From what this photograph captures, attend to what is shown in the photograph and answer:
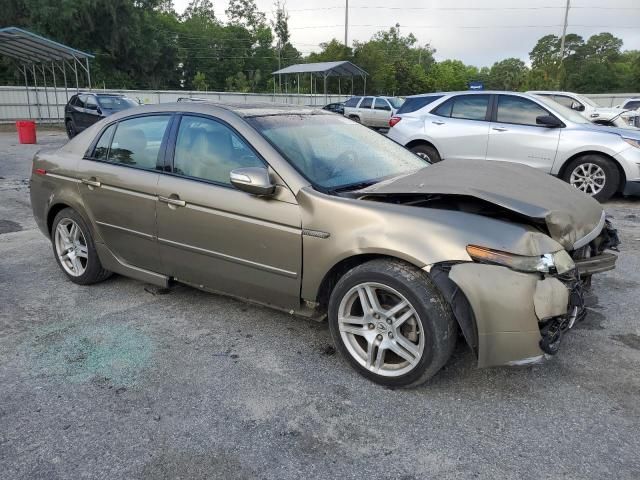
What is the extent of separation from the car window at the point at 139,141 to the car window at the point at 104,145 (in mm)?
54

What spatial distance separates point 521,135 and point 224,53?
196 ft

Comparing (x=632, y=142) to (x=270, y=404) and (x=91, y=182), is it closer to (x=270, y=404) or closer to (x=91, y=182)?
(x=270, y=404)

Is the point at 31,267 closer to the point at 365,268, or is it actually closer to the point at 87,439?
the point at 87,439

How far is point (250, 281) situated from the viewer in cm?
338

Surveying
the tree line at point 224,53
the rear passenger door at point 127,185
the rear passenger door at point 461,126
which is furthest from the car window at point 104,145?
the tree line at point 224,53

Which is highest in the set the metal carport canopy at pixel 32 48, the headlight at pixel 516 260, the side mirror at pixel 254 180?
the metal carport canopy at pixel 32 48

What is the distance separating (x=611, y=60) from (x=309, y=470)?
8678 cm

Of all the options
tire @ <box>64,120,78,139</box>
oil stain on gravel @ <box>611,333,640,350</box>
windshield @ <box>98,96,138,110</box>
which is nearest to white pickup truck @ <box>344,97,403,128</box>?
windshield @ <box>98,96,138,110</box>

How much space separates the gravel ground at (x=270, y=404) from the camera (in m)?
2.31

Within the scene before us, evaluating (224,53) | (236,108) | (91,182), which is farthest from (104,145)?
(224,53)

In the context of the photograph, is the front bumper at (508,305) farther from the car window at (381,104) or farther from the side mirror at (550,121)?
the car window at (381,104)

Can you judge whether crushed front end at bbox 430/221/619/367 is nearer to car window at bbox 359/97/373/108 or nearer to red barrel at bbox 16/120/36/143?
red barrel at bbox 16/120/36/143

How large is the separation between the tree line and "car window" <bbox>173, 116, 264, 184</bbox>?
36.6 m

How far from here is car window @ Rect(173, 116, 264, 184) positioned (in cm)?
342
